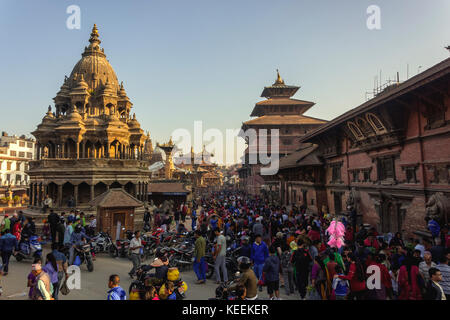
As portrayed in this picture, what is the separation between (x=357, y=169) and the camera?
15.8 m

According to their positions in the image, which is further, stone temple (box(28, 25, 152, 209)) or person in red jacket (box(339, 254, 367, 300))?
stone temple (box(28, 25, 152, 209))

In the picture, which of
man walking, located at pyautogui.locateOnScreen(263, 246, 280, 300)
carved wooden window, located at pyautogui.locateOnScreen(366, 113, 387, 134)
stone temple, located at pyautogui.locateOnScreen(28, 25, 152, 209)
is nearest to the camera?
man walking, located at pyautogui.locateOnScreen(263, 246, 280, 300)

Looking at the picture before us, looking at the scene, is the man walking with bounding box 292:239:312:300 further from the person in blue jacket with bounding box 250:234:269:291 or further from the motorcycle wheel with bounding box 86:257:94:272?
the motorcycle wheel with bounding box 86:257:94:272

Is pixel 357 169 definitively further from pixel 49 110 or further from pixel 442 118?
pixel 49 110

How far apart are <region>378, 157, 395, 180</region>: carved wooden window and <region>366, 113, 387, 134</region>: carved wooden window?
1.41 metres

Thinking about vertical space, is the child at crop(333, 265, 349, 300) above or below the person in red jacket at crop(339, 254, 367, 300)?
below

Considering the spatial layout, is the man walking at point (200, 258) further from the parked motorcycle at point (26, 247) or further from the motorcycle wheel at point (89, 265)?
the parked motorcycle at point (26, 247)

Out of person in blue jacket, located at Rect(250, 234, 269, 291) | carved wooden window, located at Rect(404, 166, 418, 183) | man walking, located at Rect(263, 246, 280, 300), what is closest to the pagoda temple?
carved wooden window, located at Rect(404, 166, 418, 183)

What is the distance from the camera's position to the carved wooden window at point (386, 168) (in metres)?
12.4

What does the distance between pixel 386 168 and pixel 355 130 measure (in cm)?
295

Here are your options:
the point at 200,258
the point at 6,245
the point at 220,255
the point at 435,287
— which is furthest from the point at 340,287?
the point at 6,245

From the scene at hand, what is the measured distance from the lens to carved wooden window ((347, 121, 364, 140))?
576 inches

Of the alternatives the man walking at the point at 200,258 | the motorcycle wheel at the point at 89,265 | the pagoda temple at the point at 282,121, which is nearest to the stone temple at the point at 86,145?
the motorcycle wheel at the point at 89,265
